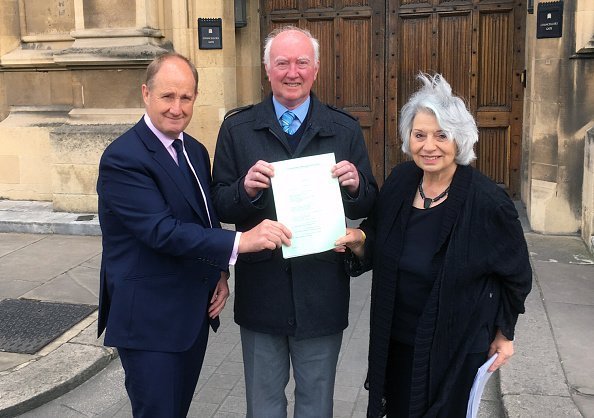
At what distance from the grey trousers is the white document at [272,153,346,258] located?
0.50 meters

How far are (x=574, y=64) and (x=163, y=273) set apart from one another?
543cm

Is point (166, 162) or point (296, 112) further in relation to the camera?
point (296, 112)

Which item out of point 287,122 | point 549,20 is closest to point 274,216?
point 287,122

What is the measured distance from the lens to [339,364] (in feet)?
14.1

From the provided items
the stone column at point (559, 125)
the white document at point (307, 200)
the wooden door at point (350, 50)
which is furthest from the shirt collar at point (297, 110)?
the wooden door at point (350, 50)

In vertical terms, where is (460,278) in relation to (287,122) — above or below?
below

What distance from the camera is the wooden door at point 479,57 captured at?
759 centimetres

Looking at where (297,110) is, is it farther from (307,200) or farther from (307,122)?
(307,200)

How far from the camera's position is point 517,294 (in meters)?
2.44

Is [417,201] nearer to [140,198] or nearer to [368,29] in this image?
[140,198]

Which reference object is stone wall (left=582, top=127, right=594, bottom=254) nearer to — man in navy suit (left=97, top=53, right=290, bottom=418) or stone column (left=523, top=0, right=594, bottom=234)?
stone column (left=523, top=0, right=594, bottom=234)

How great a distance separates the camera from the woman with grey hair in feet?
7.82

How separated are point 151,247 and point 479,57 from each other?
6242mm

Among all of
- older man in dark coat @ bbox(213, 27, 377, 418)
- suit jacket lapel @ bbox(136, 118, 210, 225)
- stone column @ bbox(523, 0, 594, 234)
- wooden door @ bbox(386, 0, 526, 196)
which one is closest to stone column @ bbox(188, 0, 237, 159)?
wooden door @ bbox(386, 0, 526, 196)
